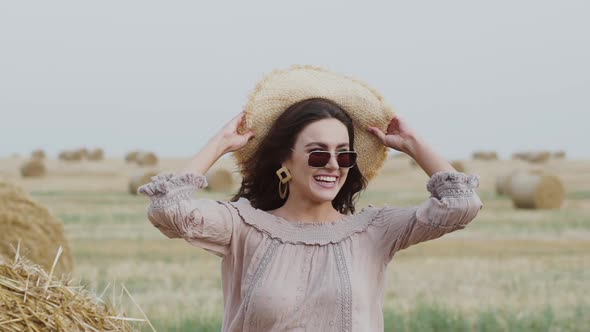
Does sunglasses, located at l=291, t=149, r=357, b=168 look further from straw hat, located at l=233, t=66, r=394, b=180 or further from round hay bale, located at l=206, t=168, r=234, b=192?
round hay bale, located at l=206, t=168, r=234, b=192

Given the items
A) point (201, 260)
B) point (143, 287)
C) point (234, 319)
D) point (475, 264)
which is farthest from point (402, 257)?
point (234, 319)

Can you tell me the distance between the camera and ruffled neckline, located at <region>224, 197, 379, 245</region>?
3805mm

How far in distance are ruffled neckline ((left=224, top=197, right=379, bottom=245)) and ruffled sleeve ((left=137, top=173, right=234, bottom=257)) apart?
0.39ft

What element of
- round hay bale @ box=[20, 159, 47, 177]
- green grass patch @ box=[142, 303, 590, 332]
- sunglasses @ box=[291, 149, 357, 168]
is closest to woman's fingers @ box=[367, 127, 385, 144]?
sunglasses @ box=[291, 149, 357, 168]

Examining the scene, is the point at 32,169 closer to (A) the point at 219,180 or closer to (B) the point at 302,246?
(A) the point at 219,180

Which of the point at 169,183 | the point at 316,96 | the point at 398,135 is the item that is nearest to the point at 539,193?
the point at 398,135

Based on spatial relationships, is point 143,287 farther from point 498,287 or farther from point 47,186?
point 47,186

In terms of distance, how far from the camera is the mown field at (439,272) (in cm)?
789

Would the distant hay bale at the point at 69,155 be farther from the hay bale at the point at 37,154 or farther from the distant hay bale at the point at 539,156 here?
the distant hay bale at the point at 539,156

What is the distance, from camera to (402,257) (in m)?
13.2

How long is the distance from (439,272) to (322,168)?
24.1 ft

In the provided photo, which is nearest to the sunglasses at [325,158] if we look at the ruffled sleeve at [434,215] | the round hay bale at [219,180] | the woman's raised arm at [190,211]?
the ruffled sleeve at [434,215]

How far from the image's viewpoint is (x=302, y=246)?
377 cm

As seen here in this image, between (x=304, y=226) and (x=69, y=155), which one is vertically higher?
(x=304, y=226)
